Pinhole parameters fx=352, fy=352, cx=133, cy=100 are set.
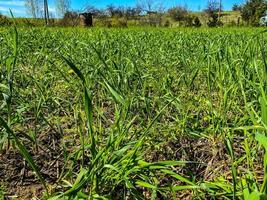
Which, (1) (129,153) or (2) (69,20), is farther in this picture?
(2) (69,20)

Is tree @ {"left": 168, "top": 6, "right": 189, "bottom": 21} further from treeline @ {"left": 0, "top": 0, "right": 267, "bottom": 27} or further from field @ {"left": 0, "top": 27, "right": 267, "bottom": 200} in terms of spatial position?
field @ {"left": 0, "top": 27, "right": 267, "bottom": 200}

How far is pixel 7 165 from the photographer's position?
1.26m

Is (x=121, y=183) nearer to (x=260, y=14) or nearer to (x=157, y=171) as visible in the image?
(x=157, y=171)

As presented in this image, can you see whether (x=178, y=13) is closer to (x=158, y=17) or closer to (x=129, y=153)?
(x=158, y=17)

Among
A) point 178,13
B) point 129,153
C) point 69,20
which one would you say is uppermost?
point 178,13

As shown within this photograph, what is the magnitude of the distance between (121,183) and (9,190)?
0.37 meters

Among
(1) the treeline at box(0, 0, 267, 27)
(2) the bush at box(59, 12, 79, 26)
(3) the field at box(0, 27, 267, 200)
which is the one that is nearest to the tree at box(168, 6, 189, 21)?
(1) the treeline at box(0, 0, 267, 27)

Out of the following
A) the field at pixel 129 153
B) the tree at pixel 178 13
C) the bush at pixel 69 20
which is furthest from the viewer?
the tree at pixel 178 13

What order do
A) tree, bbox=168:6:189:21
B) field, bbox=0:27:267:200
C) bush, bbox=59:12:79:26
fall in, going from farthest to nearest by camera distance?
tree, bbox=168:6:189:21
bush, bbox=59:12:79:26
field, bbox=0:27:267:200

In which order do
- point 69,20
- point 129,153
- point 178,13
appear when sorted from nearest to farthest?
point 129,153 < point 69,20 < point 178,13

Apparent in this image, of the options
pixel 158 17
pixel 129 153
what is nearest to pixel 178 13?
pixel 158 17

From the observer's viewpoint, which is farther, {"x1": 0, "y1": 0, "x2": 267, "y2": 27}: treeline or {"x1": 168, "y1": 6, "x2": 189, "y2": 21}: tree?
{"x1": 168, "y1": 6, "x2": 189, "y2": 21}: tree

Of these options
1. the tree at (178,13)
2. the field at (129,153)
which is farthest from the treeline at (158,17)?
the field at (129,153)

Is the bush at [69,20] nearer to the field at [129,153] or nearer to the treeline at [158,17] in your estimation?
the treeline at [158,17]
